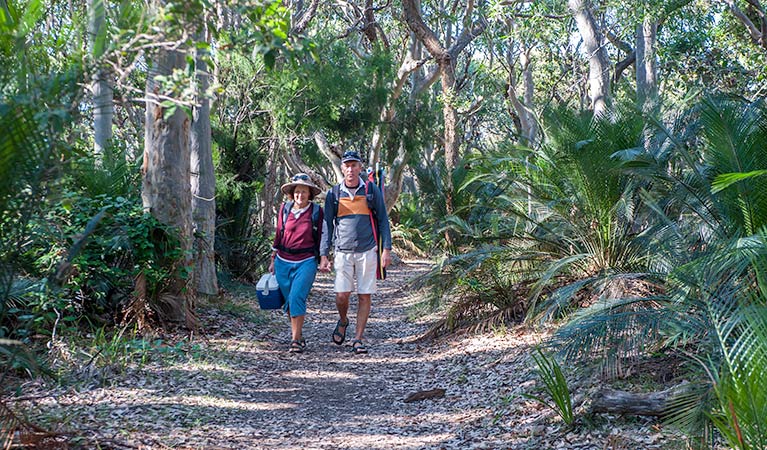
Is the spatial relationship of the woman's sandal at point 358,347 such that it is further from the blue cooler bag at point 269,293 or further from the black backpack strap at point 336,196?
the black backpack strap at point 336,196

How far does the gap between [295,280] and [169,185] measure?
1547 millimetres

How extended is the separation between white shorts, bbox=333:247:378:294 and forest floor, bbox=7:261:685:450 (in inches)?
28.6

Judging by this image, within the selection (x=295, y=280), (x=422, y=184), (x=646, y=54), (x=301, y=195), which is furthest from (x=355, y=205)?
(x=646, y=54)

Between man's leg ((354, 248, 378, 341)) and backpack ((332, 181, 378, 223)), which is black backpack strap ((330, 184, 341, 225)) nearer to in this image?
backpack ((332, 181, 378, 223))

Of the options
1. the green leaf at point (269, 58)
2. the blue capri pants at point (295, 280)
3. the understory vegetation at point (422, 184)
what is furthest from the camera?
the blue capri pants at point (295, 280)

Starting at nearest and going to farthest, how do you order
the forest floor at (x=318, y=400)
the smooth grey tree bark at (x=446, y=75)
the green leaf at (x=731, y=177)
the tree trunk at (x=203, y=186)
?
the green leaf at (x=731, y=177), the forest floor at (x=318, y=400), the tree trunk at (x=203, y=186), the smooth grey tree bark at (x=446, y=75)

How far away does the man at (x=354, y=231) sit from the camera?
7.31m

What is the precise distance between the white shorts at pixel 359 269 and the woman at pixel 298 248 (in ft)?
0.89

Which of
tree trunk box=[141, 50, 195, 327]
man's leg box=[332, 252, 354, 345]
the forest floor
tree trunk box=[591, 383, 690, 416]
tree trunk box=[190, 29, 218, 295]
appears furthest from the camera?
tree trunk box=[190, 29, 218, 295]

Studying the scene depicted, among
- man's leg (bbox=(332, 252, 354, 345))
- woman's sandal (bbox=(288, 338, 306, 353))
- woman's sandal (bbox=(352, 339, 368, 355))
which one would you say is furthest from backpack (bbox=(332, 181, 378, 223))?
woman's sandal (bbox=(288, 338, 306, 353))

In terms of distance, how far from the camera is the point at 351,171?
23.9 ft

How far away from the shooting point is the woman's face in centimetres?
734

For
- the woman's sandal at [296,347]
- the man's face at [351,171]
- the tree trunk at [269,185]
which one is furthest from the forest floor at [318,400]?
the tree trunk at [269,185]

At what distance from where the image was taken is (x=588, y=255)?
6.78m
